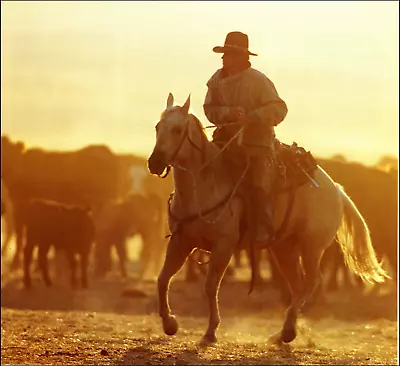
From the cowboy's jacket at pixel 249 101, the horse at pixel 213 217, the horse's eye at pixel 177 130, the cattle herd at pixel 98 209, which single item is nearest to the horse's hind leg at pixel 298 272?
the horse at pixel 213 217

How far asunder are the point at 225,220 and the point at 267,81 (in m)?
1.54

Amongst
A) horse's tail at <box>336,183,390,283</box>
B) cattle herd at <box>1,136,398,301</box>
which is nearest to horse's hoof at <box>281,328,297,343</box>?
horse's tail at <box>336,183,390,283</box>

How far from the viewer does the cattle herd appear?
2209 centimetres

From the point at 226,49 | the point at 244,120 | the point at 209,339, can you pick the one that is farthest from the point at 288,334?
the point at 226,49

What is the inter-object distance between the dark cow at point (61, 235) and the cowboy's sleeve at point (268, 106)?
39.2 feet

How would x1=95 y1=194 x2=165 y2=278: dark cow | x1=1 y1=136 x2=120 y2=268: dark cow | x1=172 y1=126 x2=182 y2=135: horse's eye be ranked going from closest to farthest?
x1=172 y1=126 x2=182 y2=135: horse's eye
x1=95 y1=194 x2=165 y2=278: dark cow
x1=1 y1=136 x2=120 y2=268: dark cow

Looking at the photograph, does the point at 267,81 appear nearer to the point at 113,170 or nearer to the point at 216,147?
the point at 216,147

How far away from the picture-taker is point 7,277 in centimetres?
2417

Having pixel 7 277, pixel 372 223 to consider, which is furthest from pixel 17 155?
pixel 372 223

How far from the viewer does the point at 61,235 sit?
72.3 ft

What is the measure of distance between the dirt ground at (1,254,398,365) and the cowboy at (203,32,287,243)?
1424mm

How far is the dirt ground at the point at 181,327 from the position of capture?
994 centimetres

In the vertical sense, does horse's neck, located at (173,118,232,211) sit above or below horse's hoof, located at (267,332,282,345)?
above

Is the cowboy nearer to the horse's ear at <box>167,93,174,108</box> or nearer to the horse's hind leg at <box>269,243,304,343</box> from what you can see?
the horse's ear at <box>167,93,174,108</box>
